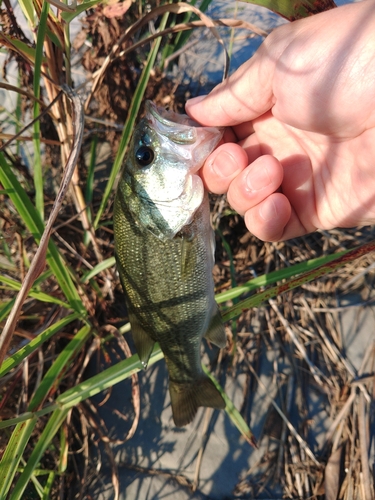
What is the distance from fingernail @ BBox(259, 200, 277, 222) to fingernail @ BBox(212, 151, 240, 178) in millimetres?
231

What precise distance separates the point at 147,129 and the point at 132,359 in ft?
4.08

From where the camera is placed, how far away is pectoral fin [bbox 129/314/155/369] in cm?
184

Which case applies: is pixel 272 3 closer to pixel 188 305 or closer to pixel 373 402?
pixel 188 305

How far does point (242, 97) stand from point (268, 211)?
590mm

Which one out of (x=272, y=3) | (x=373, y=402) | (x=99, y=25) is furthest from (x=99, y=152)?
(x=373, y=402)

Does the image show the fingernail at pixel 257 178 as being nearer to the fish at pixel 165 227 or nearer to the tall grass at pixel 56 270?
the fish at pixel 165 227

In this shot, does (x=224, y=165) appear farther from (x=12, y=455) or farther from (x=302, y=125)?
(x=12, y=455)

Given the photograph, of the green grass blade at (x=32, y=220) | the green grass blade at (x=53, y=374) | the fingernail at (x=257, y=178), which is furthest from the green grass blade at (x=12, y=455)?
the fingernail at (x=257, y=178)

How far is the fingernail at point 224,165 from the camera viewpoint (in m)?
1.74

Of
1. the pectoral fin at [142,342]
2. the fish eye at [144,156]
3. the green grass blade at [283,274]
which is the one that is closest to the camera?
the fish eye at [144,156]

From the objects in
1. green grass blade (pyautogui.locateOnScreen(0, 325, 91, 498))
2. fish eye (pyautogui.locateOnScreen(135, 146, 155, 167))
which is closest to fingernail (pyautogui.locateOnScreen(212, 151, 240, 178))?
fish eye (pyautogui.locateOnScreen(135, 146, 155, 167))

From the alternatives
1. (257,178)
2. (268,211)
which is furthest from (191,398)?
(257,178)

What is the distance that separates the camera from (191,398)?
2.04m

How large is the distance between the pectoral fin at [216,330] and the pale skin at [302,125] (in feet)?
1.67
